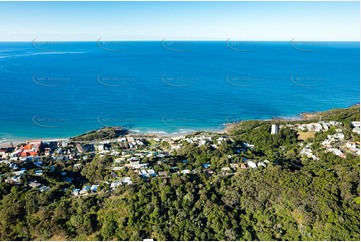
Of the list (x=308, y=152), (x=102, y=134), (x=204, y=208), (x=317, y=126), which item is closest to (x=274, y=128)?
(x=317, y=126)

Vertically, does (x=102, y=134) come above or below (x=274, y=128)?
below

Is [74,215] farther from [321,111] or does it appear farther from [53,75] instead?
A: [53,75]

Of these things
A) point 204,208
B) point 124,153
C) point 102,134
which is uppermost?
point 204,208

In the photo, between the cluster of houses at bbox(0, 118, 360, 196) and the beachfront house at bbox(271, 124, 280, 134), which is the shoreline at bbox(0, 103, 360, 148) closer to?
the cluster of houses at bbox(0, 118, 360, 196)

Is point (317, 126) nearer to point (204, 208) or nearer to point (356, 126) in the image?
point (356, 126)

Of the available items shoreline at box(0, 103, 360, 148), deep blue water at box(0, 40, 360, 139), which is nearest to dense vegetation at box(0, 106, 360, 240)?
shoreline at box(0, 103, 360, 148)

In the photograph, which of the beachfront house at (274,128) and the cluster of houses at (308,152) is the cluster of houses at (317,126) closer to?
the beachfront house at (274,128)

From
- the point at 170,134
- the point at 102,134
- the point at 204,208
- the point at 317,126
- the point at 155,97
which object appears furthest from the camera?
the point at 155,97

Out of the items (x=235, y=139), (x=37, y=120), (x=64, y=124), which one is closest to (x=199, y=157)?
(x=235, y=139)

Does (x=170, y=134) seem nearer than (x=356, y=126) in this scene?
No
